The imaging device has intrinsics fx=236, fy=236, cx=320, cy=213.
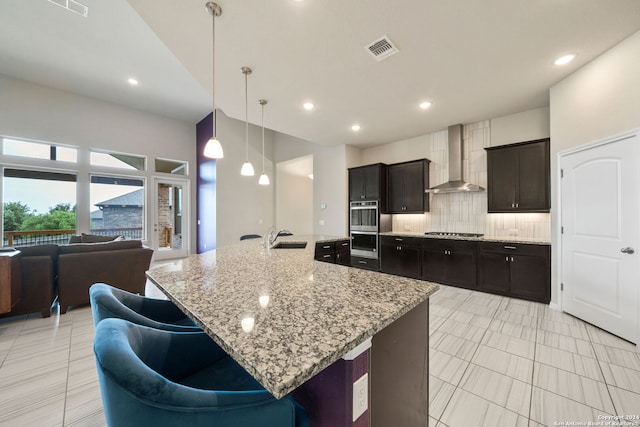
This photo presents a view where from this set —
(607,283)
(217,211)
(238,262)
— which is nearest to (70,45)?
(217,211)

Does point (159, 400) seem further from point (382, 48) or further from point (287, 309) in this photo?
point (382, 48)

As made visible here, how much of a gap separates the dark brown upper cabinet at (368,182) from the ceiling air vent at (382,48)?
2.65m

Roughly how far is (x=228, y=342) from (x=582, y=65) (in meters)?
4.27

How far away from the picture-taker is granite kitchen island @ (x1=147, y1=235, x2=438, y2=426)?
614 millimetres

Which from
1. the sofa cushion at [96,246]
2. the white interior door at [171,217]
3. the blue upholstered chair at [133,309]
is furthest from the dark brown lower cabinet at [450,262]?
the white interior door at [171,217]

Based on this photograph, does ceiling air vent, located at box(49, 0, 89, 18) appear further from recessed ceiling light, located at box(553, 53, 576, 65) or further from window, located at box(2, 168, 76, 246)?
recessed ceiling light, located at box(553, 53, 576, 65)

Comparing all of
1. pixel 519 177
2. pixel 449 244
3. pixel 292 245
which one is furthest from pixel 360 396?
pixel 519 177

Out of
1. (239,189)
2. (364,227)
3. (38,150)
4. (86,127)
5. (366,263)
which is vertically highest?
(86,127)

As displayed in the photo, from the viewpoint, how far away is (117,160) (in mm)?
5828

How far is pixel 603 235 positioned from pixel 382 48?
305 centimetres

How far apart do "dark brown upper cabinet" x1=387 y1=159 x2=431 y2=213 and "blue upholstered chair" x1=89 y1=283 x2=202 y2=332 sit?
14.2 ft

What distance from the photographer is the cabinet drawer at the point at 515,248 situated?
3.24m

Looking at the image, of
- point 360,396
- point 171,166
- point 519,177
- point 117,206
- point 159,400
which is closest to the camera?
point 159,400

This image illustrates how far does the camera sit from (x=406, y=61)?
8.32ft
